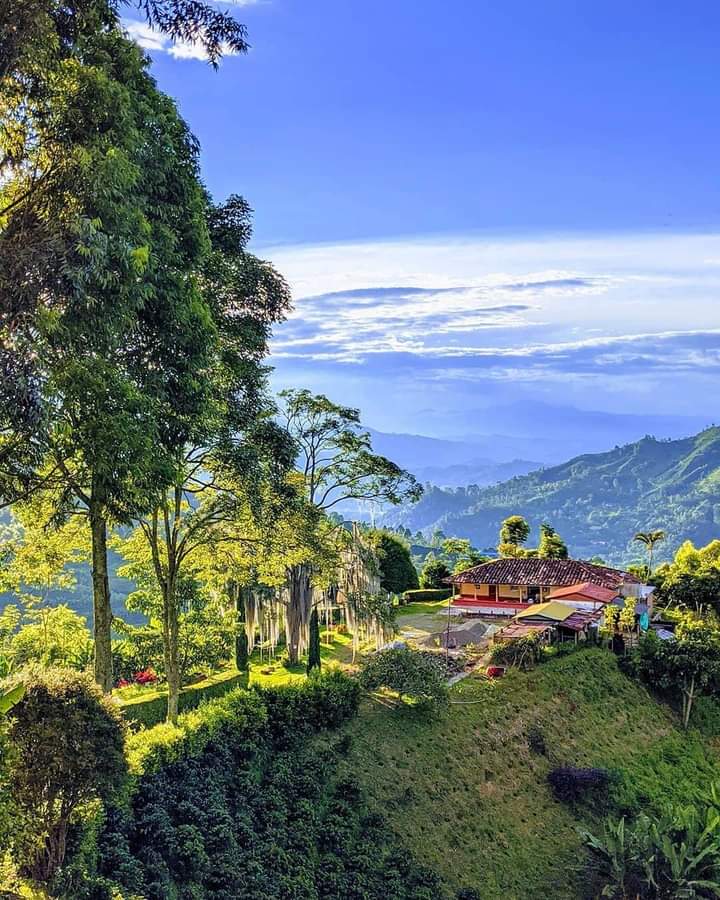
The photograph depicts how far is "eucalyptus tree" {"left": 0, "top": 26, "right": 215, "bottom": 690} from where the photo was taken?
11641 mm

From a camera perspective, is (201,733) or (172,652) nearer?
(201,733)

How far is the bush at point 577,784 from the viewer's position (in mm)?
26703

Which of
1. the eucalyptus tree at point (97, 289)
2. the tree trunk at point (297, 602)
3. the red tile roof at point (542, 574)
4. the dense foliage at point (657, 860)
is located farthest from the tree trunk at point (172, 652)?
the red tile roof at point (542, 574)

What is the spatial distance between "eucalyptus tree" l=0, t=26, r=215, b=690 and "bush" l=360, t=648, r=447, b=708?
13.8m

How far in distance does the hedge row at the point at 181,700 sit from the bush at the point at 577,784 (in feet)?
37.3

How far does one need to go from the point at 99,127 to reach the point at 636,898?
23490 mm

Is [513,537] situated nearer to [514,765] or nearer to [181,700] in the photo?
[514,765]

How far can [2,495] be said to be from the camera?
565 inches

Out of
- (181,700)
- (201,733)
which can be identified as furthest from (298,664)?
(201,733)

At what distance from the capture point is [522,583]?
4609cm

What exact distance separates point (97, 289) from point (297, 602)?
65.3 feet

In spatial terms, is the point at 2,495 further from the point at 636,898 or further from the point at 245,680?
→ the point at 636,898

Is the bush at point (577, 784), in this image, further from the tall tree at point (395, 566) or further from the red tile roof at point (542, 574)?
the tall tree at point (395, 566)

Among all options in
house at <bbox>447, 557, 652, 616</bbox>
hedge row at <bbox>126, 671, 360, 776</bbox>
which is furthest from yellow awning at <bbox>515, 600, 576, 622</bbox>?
hedge row at <bbox>126, 671, 360, 776</bbox>
